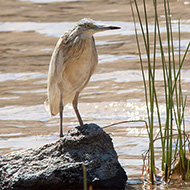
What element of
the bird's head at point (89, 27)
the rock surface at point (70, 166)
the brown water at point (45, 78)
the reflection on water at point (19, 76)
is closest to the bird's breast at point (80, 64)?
the bird's head at point (89, 27)

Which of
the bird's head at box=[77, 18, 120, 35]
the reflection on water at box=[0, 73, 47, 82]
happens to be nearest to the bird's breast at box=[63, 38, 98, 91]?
the bird's head at box=[77, 18, 120, 35]

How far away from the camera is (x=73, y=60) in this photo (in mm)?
5121

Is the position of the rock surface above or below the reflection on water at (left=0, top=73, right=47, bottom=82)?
above

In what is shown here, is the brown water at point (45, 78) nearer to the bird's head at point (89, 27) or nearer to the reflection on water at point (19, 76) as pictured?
the reflection on water at point (19, 76)

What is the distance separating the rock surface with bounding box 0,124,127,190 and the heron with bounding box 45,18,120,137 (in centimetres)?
57

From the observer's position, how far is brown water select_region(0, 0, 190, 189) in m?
6.17

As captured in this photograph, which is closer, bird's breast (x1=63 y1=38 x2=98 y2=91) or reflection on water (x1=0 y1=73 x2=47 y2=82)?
bird's breast (x1=63 y1=38 x2=98 y2=91)

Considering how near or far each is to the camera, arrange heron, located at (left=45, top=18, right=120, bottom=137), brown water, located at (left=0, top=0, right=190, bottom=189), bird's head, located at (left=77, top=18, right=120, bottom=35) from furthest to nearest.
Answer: brown water, located at (left=0, top=0, right=190, bottom=189) < heron, located at (left=45, top=18, right=120, bottom=137) < bird's head, located at (left=77, top=18, right=120, bottom=35)

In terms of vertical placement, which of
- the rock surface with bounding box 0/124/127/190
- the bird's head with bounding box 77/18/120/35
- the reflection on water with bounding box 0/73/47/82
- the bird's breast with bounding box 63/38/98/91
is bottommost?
the reflection on water with bounding box 0/73/47/82

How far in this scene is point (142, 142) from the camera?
5863mm

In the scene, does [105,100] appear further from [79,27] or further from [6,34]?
[6,34]

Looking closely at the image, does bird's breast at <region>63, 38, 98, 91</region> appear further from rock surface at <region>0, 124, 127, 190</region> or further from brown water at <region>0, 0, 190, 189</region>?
brown water at <region>0, 0, 190, 189</region>

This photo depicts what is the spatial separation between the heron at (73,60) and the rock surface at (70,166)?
1.87ft

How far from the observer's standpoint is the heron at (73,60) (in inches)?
194
